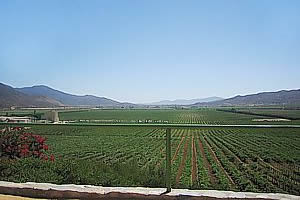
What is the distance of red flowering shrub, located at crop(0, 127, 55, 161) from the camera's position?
5.27 metres

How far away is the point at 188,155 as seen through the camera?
15.5 feet

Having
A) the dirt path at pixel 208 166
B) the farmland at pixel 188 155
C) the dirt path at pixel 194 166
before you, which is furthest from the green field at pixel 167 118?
the dirt path at pixel 208 166

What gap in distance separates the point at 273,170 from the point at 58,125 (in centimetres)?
261

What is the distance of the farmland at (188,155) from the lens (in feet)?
13.5

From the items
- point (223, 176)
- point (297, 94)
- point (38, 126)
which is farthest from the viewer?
point (297, 94)

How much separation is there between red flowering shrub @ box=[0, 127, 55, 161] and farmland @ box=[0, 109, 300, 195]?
0.83 ft

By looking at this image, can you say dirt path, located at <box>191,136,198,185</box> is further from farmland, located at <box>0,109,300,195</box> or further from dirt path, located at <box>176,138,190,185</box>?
dirt path, located at <box>176,138,190,185</box>

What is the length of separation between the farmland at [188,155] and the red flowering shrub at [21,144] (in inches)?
9.9

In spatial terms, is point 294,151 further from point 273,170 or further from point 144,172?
point 144,172

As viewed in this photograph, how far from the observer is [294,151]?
13.5 ft

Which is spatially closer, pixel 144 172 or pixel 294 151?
pixel 294 151

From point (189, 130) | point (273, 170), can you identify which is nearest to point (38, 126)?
point (189, 130)

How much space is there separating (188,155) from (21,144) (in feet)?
8.39

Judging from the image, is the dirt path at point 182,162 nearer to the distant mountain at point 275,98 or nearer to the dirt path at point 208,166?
the dirt path at point 208,166
